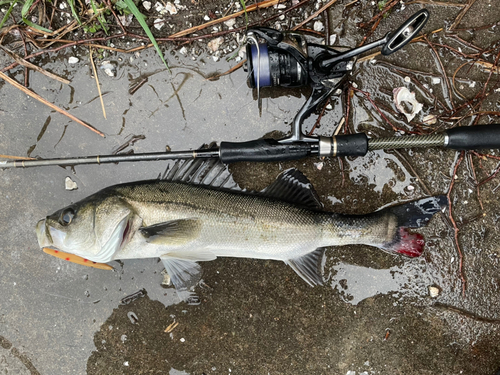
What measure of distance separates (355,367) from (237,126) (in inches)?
98.4

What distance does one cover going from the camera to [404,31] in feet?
7.00

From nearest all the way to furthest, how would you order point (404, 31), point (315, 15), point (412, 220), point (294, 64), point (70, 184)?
point (404, 31)
point (294, 64)
point (412, 220)
point (315, 15)
point (70, 184)

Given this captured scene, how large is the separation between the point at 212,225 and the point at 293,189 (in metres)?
0.75

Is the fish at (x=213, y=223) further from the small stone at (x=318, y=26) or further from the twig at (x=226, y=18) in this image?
the small stone at (x=318, y=26)

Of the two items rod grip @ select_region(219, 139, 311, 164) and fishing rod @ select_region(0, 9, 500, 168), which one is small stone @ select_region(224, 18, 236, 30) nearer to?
fishing rod @ select_region(0, 9, 500, 168)

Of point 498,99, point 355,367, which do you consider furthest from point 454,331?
point 498,99

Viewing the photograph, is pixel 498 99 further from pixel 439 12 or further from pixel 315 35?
pixel 315 35

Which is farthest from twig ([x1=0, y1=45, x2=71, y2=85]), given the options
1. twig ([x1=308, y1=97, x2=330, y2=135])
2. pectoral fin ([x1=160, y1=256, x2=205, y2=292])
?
twig ([x1=308, y1=97, x2=330, y2=135])

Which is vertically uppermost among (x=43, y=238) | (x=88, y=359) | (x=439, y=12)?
(x=439, y=12)

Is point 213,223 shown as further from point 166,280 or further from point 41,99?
point 41,99

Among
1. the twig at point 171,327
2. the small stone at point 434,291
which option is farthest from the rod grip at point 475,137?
the twig at point 171,327

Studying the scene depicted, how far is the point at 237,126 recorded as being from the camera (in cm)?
297

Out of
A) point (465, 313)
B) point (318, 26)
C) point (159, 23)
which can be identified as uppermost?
point (159, 23)

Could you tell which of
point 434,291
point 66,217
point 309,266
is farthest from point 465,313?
point 66,217
